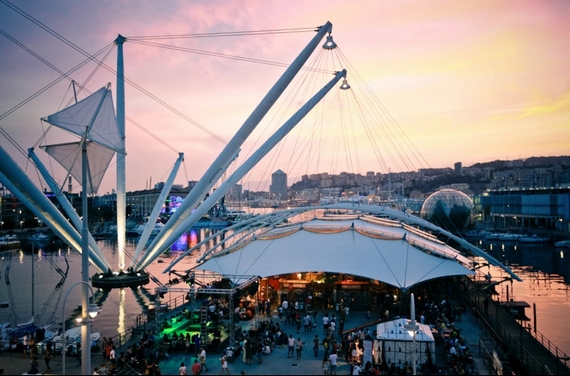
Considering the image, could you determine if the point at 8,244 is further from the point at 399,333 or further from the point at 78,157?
the point at 399,333

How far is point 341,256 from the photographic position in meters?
25.4

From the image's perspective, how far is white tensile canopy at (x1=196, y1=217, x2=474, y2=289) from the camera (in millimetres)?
24000

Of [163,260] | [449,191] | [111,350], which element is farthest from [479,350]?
[449,191]

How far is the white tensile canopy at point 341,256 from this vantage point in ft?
78.7

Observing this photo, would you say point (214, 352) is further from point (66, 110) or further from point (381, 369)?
point (66, 110)

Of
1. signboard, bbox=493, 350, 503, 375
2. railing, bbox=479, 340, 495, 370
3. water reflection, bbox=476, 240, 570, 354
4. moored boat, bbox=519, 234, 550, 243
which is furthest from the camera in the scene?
moored boat, bbox=519, 234, 550, 243

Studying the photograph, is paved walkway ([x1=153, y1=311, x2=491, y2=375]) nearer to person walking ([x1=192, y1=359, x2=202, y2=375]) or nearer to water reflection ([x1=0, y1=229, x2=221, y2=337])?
person walking ([x1=192, y1=359, x2=202, y2=375])

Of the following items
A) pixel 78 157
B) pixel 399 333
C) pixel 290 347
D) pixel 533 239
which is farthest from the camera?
pixel 533 239

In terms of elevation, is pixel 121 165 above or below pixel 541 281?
above

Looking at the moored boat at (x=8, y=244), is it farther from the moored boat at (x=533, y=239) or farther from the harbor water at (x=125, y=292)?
the moored boat at (x=533, y=239)

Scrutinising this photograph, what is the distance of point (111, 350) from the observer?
1744 centimetres

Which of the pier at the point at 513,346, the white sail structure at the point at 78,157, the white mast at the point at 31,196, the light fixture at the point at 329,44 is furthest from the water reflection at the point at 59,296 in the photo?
the pier at the point at 513,346

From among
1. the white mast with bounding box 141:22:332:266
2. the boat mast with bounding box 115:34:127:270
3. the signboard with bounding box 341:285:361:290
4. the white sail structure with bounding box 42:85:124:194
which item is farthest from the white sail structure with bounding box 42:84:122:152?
the signboard with bounding box 341:285:361:290

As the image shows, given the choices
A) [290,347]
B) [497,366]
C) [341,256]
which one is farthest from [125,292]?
[497,366]
